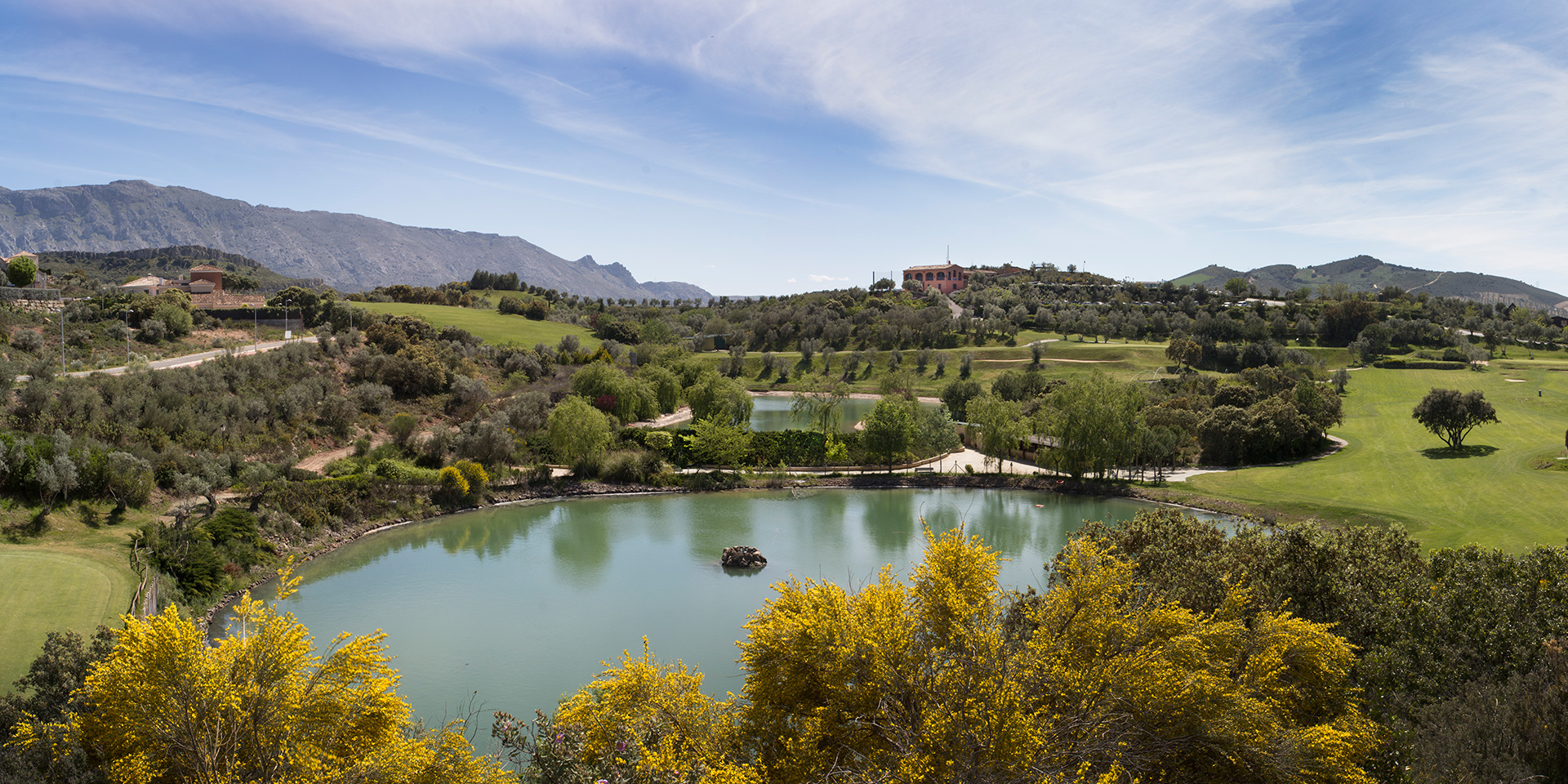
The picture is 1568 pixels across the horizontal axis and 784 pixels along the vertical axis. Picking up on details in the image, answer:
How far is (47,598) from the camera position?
15992 millimetres

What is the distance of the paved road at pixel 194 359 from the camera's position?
101ft

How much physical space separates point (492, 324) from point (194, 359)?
1224 inches

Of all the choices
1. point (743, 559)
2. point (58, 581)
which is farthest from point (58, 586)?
point (743, 559)

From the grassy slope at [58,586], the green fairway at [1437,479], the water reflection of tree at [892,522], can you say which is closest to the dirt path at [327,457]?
the grassy slope at [58,586]

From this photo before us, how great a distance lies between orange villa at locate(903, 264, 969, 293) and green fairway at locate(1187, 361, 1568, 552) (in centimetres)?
8590

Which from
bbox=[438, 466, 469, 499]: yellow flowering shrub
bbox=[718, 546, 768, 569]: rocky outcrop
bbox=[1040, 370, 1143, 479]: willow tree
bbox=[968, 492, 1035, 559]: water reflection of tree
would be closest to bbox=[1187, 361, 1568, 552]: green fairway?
bbox=[1040, 370, 1143, 479]: willow tree

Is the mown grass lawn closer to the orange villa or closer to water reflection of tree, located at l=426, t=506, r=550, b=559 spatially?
water reflection of tree, located at l=426, t=506, r=550, b=559

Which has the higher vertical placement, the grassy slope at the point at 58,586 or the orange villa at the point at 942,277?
the orange villa at the point at 942,277

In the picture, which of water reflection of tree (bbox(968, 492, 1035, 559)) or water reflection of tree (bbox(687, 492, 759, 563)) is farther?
water reflection of tree (bbox(968, 492, 1035, 559))

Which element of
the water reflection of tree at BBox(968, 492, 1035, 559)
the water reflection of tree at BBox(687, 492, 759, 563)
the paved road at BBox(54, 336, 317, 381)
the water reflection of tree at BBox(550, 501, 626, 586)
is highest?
the paved road at BBox(54, 336, 317, 381)

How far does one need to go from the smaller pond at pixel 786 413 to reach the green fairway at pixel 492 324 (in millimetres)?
17391

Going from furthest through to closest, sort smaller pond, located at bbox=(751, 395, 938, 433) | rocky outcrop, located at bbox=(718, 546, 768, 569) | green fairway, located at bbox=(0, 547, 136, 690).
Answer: smaller pond, located at bbox=(751, 395, 938, 433)
rocky outcrop, located at bbox=(718, 546, 768, 569)
green fairway, located at bbox=(0, 547, 136, 690)

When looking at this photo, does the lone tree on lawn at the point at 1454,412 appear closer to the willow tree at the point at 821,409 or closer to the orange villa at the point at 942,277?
the willow tree at the point at 821,409

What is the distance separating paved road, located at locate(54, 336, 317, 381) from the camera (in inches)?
1213
